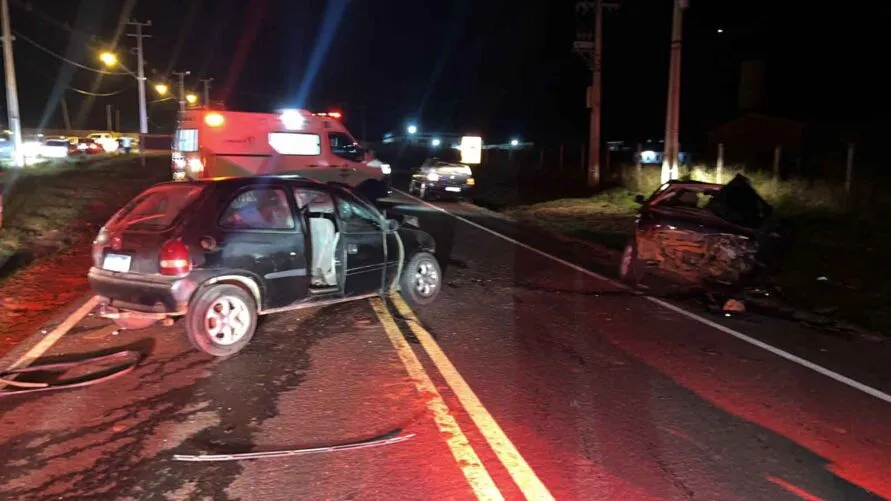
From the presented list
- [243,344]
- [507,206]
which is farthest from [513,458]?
[507,206]

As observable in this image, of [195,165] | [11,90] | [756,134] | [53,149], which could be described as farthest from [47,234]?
[53,149]

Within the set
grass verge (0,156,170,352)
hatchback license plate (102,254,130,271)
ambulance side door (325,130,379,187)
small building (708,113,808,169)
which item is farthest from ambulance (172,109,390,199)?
small building (708,113,808,169)

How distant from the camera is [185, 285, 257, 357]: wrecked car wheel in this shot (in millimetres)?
6664

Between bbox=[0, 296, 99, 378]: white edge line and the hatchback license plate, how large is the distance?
100 cm

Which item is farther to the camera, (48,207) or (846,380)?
(48,207)

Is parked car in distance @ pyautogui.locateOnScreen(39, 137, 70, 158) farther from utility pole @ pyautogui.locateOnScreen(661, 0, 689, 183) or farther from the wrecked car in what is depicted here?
the wrecked car

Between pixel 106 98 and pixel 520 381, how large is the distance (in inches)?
4441

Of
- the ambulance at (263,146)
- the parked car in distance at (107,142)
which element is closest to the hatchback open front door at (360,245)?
the ambulance at (263,146)

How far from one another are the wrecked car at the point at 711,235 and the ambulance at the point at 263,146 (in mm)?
8383

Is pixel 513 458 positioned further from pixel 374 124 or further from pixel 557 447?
pixel 374 124

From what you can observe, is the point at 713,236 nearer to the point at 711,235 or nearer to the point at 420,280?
the point at 711,235

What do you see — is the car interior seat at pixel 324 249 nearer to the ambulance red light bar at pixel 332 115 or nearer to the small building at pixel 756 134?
the ambulance red light bar at pixel 332 115

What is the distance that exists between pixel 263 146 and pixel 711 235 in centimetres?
974

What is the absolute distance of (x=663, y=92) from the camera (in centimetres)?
5294
